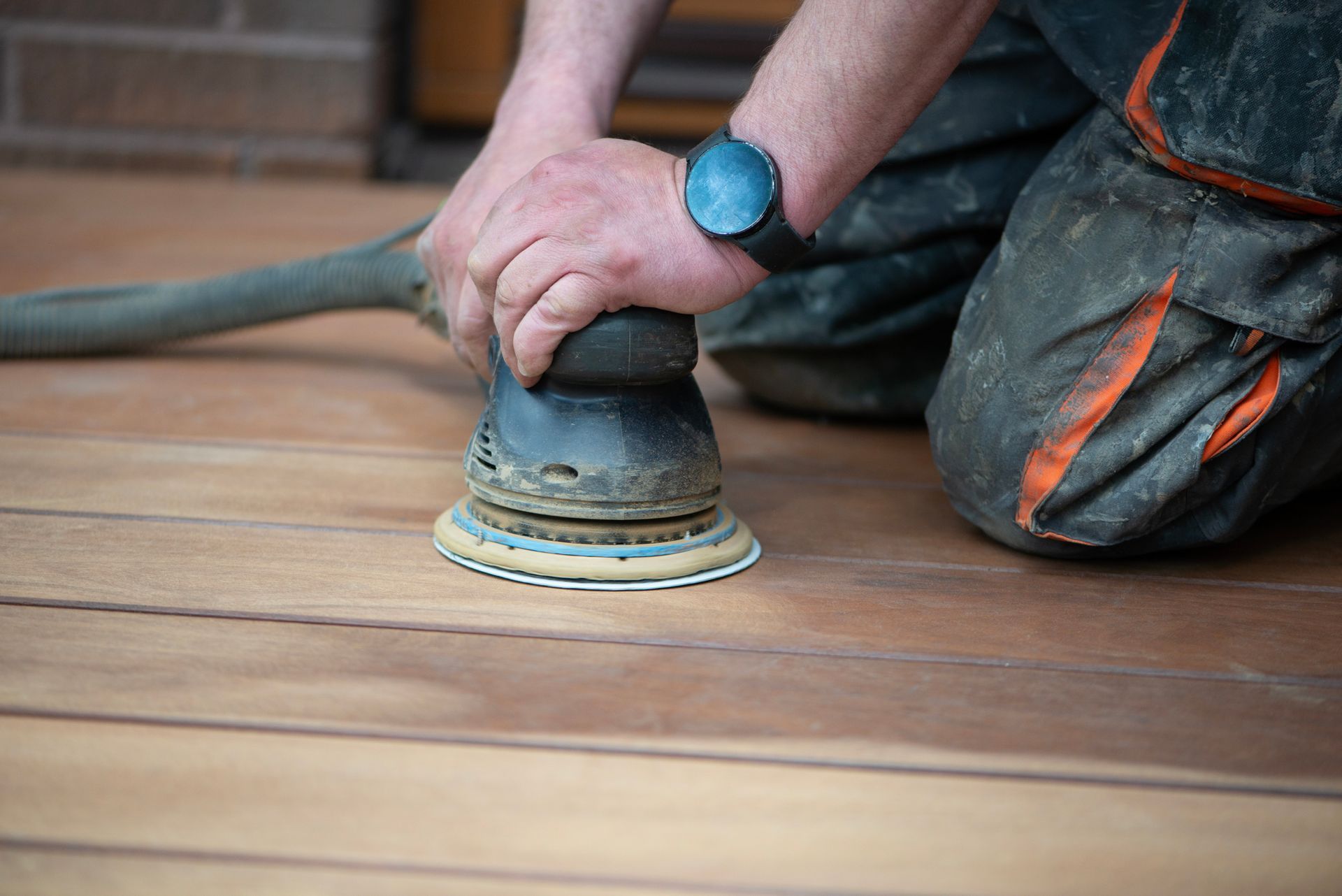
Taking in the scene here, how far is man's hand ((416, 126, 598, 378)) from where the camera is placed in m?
1.24

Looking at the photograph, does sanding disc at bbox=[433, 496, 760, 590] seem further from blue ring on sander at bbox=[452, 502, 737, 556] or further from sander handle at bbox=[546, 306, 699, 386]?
sander handle at bbox=[546, 306, 699, 386]

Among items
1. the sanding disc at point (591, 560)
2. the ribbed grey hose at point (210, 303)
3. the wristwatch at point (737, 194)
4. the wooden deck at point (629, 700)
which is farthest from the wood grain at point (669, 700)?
the ribbed grey hose at point (210, 303)

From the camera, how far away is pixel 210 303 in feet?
6.00

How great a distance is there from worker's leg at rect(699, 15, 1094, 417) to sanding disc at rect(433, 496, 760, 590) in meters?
0.54

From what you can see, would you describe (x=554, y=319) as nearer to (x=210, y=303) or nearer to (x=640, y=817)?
(x=640, y=817)

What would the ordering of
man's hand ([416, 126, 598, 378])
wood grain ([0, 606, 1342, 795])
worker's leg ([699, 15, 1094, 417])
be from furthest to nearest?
worker's leg ([699, 15, 1094, 417]) → man's hand ([416, 126, 598, 378]) → wood grain ([0, 606, 1342, 795])

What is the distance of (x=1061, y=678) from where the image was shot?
982 millimetres

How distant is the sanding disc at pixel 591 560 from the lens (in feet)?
3.66

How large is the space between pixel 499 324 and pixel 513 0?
8.60 ft

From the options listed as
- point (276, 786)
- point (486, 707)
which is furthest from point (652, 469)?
point (276, 786)

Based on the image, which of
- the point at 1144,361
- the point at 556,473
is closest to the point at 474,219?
the point at 556,473

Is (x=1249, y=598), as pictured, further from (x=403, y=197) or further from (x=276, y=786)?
(x=403, y=197)

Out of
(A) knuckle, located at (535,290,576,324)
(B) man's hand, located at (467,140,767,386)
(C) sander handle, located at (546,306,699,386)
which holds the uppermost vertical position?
(B) man's hand, located at (467,140,767,386)

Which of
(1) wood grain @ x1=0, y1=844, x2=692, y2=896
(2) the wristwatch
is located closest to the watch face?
(2) the wristwatch
